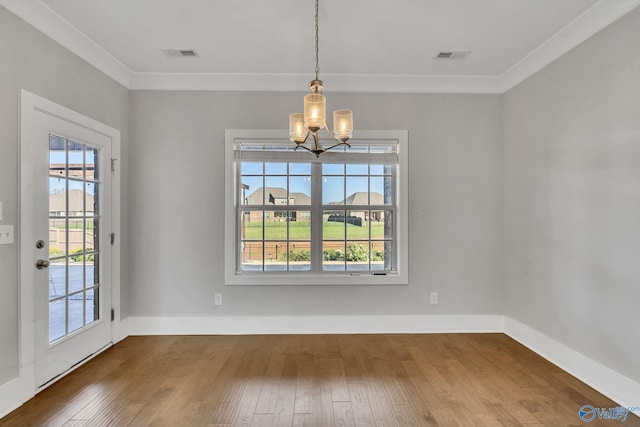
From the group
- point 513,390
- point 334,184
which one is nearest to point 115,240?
point 334,184

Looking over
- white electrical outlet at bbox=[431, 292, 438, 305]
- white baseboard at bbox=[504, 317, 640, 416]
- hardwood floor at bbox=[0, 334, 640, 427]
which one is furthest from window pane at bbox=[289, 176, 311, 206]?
white baseboard at bbox=[504, 317, 640, 416]

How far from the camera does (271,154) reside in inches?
143

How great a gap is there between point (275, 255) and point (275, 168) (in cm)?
97

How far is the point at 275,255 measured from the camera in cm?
375

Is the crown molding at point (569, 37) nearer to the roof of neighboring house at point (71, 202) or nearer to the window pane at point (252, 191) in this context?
the window pane at point (252, 191)

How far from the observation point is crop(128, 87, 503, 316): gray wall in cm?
359

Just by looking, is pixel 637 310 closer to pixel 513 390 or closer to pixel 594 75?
pixel 513 390

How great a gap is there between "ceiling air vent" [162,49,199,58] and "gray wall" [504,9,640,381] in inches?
127

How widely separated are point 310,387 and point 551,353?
2.16 meters

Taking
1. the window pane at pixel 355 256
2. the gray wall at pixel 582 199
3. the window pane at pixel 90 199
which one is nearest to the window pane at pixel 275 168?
the window pane at pixel 355 256

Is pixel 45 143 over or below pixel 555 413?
over

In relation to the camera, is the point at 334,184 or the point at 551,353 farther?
the point at 334,184

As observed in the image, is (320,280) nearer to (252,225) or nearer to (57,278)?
(252,225)

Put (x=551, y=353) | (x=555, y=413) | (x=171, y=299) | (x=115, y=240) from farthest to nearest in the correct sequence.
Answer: (x=171, y=299), (x=115, y=240), (x=551, y=353), (x=555, y=413)
